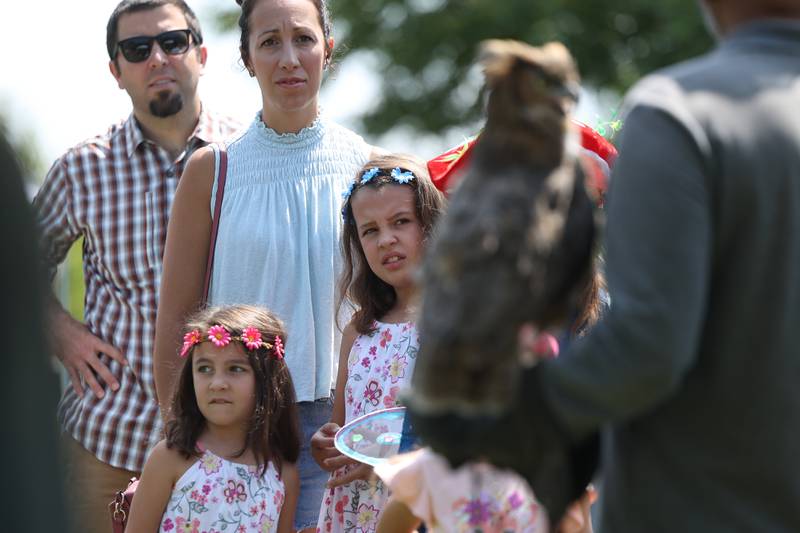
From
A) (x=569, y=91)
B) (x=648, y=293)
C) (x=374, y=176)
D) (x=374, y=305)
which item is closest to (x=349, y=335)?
(x=374, y=305)

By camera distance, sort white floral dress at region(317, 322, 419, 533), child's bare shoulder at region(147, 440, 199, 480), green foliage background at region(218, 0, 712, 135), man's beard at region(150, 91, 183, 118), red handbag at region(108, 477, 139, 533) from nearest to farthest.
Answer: white floral dress at region(317, 322, 419, 533) → child's bare shoulder at region(147, 440, 199, 480) → red handbag at region(108, 477, 139, 533) → man's beard at region(150, 91, 183, 118) → green foliage background at region(218, 0, 712, 135)

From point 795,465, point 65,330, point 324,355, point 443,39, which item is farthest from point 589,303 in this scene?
point 443,39

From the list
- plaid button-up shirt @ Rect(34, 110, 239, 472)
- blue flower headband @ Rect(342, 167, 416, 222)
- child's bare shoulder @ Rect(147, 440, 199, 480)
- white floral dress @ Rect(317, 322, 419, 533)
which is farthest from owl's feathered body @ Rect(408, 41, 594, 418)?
plaid button-up shirt @ Rect(34, 110, 239, 472)

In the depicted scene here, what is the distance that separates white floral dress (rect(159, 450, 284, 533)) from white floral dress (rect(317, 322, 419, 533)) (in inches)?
8.1

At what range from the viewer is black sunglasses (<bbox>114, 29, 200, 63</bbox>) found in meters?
5.35

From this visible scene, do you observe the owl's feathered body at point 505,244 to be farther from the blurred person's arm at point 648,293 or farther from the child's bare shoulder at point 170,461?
the child's bare shoulder at point 170,461

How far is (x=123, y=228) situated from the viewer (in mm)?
5102

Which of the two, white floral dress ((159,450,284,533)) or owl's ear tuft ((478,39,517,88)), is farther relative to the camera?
white floral dress ((159,450,284,533))

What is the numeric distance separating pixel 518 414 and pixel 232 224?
252 cm

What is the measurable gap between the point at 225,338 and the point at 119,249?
978mm

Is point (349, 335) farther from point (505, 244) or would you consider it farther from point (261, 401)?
point (505, 244)

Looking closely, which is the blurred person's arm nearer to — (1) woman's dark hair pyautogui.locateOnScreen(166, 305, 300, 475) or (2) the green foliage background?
(1) woman's dark hair pyautogui.locateOnScreen(166, 305, 300, 475)

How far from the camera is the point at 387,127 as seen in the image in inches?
765

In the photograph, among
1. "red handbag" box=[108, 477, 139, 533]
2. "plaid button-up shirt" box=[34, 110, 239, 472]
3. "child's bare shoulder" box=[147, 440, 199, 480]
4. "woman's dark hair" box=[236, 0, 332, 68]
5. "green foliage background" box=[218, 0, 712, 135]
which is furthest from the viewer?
"green foliage background" box=[218, 0, 712, 135]
